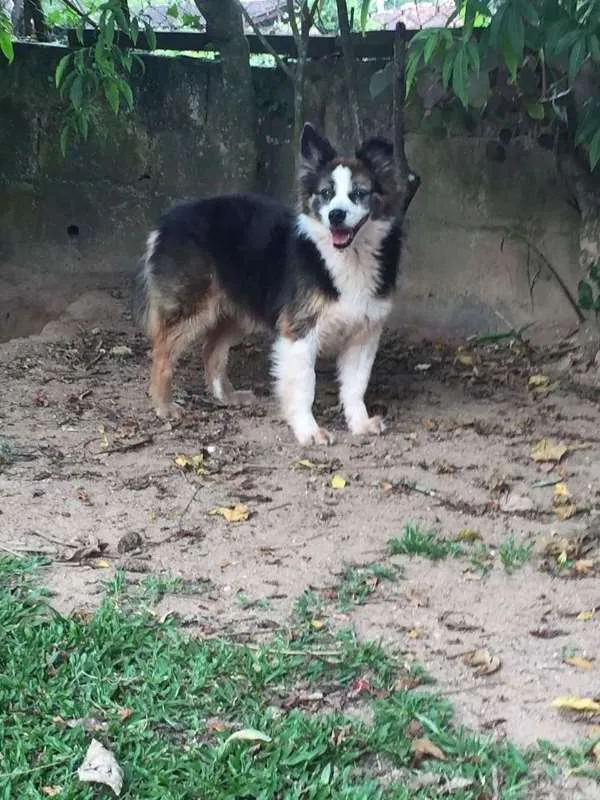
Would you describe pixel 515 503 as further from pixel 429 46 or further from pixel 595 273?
pixel 595 273

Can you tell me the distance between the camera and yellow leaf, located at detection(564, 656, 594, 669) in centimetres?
313

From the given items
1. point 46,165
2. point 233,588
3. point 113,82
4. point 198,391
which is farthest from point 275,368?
point 46,165

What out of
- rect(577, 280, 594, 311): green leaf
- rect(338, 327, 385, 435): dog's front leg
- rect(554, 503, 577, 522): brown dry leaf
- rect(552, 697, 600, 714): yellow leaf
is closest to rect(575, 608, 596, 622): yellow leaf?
rect(552, 697, 600, 714): yellow leaf

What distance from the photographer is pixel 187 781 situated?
8.61 feet

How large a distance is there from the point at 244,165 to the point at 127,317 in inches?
57.8

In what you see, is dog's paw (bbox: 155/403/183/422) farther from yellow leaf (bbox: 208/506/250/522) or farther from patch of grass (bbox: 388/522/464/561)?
patch of grass (bbox: 388/522/464/561)

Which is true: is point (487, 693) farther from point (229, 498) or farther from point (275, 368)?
point (275, 368)

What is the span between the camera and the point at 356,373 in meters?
5.91

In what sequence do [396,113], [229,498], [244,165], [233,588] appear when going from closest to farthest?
[233,588] < [229,498] < [396,113] < [244,165]

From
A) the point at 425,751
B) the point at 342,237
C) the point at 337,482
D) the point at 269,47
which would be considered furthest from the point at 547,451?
the point at 269,47

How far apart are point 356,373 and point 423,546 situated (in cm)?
206

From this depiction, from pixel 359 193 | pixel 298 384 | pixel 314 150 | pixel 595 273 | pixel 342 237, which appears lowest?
pixel 298 384

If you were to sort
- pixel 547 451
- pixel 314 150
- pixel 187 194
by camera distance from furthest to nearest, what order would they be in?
pixel 187 194, pixel 314 150, pixel 547 451

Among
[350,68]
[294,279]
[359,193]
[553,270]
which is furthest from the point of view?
[553,270]
